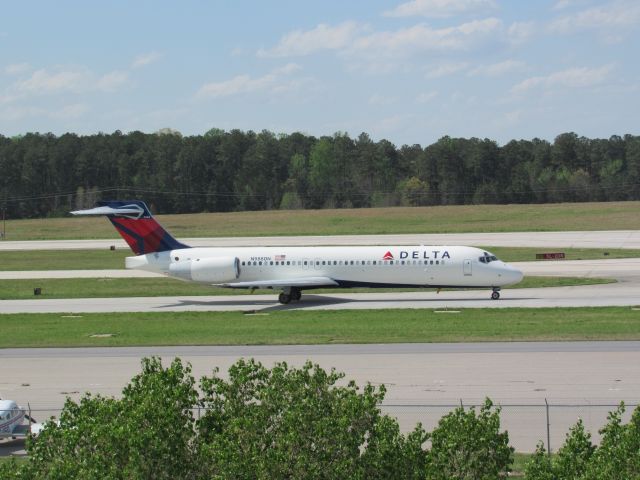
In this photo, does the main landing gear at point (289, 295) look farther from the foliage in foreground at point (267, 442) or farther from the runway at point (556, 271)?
the foliage in foreground at point (267, 442)

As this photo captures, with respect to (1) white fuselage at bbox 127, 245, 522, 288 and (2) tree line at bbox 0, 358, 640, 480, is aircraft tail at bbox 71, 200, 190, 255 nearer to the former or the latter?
(1) white fuselage at bbox 127, 245, 522, 288

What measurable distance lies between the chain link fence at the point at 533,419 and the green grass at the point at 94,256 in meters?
45.0

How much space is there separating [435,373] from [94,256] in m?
55.8

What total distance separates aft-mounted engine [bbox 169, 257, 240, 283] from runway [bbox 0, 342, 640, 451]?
1401 centimetres

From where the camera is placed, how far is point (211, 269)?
157ft

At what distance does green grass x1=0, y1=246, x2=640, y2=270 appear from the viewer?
68.1 metres

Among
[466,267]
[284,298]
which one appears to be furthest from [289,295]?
[466,267]

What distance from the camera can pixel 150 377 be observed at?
1617cm

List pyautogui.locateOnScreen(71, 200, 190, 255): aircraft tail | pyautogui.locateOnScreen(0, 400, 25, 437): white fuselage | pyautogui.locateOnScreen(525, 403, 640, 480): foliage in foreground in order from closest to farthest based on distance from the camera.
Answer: pyautogui.locateOnScreen(525, 403, 640, 480): foliage in foreground, pyautogui.locateOnScreen(0, 400, 25, 437): white fuselage, pyautogui.locateOnScreen(71, 200, 190, 255): aircraft tail

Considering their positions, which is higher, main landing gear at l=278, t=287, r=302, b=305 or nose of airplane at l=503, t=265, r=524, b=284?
nose of airplane at l=503, t=265, r=524, b=284

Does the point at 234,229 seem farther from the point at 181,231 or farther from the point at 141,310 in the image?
the point at 141,310

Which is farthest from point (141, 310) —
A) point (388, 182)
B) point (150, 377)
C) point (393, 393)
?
point (388, 182)

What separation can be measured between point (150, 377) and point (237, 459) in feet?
8.35

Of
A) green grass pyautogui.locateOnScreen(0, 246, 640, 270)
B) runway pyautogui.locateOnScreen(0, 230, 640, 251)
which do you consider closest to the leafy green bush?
green grass pyautogui.locateOnScreen(0, 246, 640, 270)
